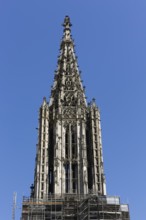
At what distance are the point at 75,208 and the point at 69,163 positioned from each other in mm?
6922

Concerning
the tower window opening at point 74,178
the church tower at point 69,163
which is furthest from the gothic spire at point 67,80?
the tower window opening at point 74,178

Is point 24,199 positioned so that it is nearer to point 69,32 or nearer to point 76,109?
point 76,109

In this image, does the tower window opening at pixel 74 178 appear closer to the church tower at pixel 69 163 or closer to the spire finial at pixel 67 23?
the church tower at pixel 69 163

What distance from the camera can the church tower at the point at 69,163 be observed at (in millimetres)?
45594

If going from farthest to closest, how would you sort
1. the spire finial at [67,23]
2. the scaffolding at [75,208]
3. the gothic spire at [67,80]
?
the spire finial at [67,23] < the gothic spire at [67,80] < the scaffolding at [75,208]

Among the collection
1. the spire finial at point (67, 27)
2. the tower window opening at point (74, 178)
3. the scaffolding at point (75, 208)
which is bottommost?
the scaffolding at point (75, 208)

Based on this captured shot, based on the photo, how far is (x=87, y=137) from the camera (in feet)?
186

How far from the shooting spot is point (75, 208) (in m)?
46.5

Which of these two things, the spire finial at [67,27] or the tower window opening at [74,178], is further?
the spire finial at [67,27]

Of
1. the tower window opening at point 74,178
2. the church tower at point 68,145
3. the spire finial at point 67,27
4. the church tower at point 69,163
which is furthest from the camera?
the spire finial at point 67,27

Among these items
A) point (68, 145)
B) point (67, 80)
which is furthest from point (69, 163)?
point (67, 80)

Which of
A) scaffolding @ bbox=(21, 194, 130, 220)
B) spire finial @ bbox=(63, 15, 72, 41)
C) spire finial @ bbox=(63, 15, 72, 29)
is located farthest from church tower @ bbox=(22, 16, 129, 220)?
spire finial @ bbox=(63, 15, 72, 29)

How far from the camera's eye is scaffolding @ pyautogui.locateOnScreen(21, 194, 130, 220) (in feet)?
143

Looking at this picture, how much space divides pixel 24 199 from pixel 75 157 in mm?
8686
